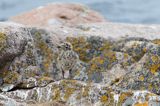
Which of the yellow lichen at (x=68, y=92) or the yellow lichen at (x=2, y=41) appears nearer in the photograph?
the yellow lichen at (x=68, y=92)

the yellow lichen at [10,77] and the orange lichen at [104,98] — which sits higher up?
the yellow lichen at [10,77]

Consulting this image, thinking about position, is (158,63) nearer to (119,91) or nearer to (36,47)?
(119,91)

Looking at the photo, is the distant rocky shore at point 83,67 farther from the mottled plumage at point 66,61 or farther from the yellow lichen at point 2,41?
the mottled plumage at point 66,61

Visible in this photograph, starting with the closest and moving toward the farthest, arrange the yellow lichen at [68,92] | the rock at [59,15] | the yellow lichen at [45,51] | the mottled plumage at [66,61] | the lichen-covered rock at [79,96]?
the lichen-covered rock at [79,96] < the yellow lichen at [68,92] < the mottled plumage at [66,61] < the yellow lichen at [45,51] < the rock at [59,15]

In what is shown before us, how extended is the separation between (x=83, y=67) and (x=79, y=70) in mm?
311

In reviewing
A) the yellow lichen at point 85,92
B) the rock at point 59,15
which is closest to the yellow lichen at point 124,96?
the yellow lichen at point 85,92

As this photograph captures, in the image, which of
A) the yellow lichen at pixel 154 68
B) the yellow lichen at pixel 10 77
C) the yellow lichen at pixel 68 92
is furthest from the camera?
the yellow lichen at pixel 10 77

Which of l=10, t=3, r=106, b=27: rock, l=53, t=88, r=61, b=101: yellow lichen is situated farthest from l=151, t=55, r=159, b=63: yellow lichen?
l=10, t=3, r=106, b=27: rock

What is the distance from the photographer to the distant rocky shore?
39.8ft

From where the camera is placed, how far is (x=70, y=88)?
493 inches

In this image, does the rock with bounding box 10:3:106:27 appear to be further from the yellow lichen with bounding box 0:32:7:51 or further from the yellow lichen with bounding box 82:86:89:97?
the yellow lichen with bounding box 82:86:89:97

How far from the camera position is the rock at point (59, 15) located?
23.5 m

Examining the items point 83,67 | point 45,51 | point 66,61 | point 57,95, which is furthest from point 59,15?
point 57,95

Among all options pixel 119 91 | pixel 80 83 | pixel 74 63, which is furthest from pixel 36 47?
pixel 119 91
